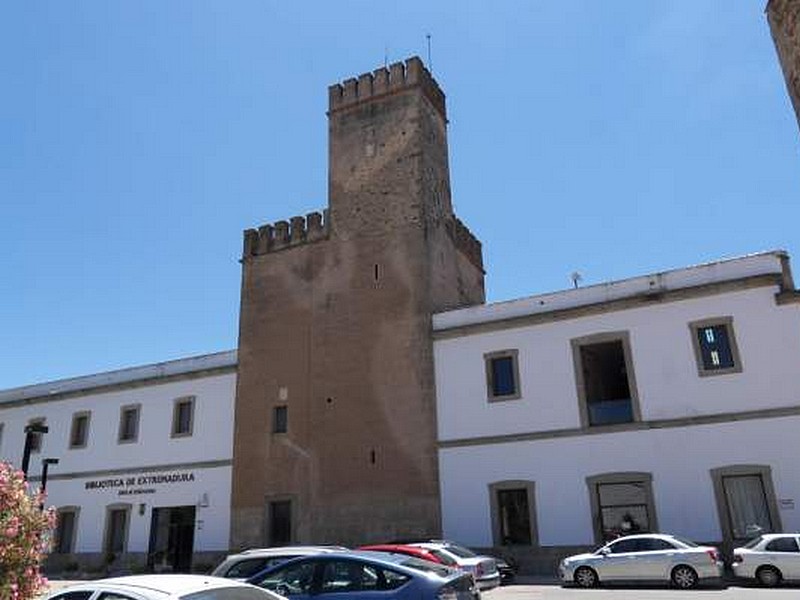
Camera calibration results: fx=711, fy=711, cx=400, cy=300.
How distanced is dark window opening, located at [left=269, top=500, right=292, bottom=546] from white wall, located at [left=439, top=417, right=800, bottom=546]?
671 centimetres

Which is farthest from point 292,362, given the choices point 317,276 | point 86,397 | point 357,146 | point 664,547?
point 664,547

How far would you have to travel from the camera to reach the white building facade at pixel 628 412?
20.4 metres

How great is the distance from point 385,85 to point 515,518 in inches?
756

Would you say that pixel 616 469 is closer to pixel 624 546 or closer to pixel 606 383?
pixel 606 383

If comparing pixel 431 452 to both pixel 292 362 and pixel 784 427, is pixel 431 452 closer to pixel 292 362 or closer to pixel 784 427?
pixel 292 362

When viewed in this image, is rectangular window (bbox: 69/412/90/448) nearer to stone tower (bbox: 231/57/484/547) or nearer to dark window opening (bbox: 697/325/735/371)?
stone tower (bbox: 231/57/484/547)

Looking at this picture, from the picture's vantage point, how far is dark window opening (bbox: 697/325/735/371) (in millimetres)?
21594

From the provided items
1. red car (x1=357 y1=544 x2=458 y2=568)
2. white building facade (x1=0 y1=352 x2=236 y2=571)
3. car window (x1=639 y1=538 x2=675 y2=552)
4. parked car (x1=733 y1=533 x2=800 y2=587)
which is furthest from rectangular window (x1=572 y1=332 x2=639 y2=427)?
white building facade (x1=0 y1=352 x2=236 y2=571)

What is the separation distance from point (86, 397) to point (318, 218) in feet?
47.8

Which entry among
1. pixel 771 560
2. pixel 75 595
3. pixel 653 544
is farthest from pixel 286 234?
pixel 75 595

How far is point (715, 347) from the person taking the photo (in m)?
21.8

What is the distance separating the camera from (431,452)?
2509 centimetres

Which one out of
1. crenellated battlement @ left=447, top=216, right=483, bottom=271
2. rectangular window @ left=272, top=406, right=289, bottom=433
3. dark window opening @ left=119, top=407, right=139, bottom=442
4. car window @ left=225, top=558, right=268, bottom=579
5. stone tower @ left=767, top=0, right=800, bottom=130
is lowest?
car window @ left=225, top=558, right=268, bottom=579

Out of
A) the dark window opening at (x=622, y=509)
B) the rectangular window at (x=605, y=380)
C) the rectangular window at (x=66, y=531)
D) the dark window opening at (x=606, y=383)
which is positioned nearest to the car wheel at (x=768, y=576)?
the dark window opening at (x=622, y=509)
